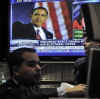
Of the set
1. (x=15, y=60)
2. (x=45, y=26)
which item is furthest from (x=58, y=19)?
(x=15, y=60)

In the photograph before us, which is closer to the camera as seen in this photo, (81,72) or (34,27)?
(81,72)

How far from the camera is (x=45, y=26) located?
4.35 m

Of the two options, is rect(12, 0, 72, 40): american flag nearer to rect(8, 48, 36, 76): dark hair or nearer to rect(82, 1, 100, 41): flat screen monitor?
rect(8, 48, 36, 76): dark hair

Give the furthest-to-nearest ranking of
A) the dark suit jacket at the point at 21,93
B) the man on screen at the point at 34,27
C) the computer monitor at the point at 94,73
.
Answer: the man on screen at the point at 34,27, the dark suit jacket at the point at 21,93, the computer monitor at the point at 94,73

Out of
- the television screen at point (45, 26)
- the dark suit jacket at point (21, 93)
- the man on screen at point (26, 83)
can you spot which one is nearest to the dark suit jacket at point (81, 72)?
the man on screen at point (26, 83)

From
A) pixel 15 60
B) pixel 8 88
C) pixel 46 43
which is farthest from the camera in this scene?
pixel 46 43

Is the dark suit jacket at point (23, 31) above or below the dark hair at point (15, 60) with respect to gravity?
above

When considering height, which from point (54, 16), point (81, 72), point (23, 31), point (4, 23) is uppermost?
point (54, 16)

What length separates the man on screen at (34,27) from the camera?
4.36 m

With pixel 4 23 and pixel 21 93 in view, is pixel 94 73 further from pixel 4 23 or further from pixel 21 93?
pixel 4 23

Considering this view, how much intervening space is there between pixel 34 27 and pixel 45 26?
0.53ft

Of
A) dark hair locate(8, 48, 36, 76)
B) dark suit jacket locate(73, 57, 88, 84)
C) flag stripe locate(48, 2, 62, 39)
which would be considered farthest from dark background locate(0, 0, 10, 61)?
dark hair locate(8, 48, 36, 76)

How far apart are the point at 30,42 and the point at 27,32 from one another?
0.15 meters

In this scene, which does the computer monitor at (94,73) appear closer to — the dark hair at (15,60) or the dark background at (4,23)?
the dark hair at (15,60)
